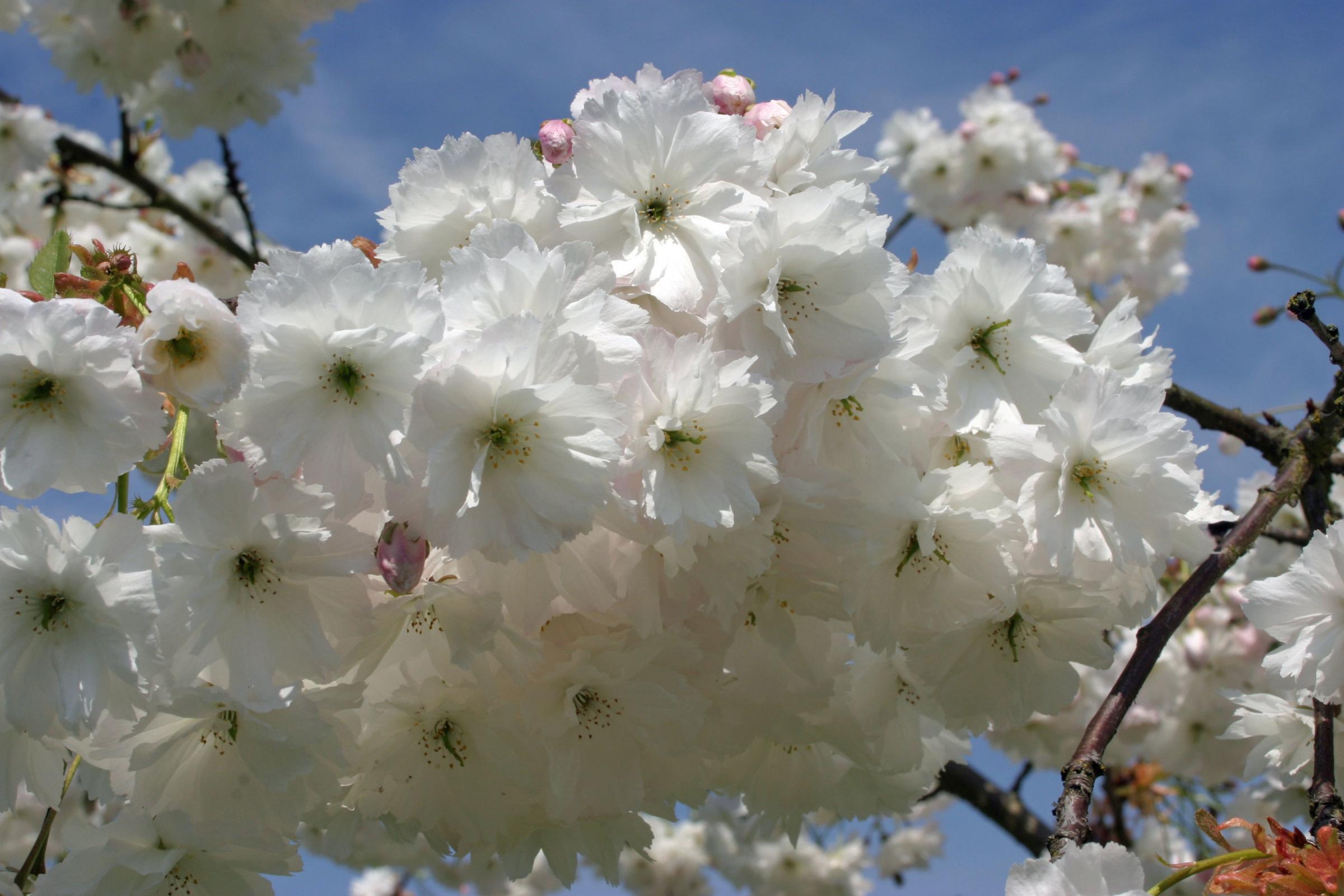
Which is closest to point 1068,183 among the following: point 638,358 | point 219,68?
point 219,68

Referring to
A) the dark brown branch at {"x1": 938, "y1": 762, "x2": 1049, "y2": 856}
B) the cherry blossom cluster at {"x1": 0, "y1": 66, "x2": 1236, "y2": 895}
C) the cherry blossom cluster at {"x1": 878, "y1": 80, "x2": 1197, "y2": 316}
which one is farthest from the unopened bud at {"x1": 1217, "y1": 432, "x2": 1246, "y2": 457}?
the cherry blossom cluster at {"x1": 0, "y1": 66, "x2": 1236, "y2": 895}

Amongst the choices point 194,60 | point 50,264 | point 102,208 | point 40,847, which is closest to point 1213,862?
point 40,847

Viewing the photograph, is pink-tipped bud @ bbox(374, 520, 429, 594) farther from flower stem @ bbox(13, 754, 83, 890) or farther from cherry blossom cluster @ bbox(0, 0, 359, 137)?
cherry blossom cluster @ bbox(0, 0, 359, 137)

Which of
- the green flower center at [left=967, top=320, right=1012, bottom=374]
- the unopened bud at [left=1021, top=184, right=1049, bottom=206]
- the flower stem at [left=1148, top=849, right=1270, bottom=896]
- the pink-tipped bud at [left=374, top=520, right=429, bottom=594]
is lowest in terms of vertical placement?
the flower stem at [left=1148, top=849, right=1270, bottom=896]

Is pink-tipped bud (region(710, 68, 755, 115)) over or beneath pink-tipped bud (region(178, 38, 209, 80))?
beneath

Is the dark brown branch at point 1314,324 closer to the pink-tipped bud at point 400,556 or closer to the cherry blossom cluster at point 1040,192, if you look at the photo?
the pink-tipped bud at point 400,556
